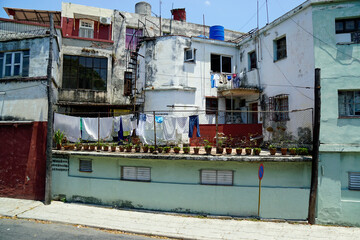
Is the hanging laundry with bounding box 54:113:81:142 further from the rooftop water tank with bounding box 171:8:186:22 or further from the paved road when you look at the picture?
the rooftop water tank with bounding box 171:8:186:22

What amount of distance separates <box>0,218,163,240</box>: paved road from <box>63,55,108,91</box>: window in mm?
10734

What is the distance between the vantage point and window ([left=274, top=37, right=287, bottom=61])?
43.2 feet

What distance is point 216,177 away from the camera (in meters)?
10.3

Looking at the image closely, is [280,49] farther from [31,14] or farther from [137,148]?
[31,14]

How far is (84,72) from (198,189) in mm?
13034

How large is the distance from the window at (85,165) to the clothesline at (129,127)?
1260 millimetres

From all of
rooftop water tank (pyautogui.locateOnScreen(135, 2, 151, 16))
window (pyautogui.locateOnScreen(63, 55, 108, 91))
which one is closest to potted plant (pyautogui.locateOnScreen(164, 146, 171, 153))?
window (pyautogui.locateOnScreen(63, 55, 108, 91))

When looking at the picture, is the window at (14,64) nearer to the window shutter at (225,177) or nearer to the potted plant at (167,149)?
the potted plant at (167,149)

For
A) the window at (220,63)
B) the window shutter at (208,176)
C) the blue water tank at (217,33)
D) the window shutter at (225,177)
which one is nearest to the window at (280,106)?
the window at (220,63)

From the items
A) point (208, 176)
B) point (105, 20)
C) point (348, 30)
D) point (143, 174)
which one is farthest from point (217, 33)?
point (143, 174)

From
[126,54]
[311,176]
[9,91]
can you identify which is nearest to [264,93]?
[311,176]

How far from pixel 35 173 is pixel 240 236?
1076 centimetres

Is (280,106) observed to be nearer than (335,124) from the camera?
No

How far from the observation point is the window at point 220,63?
16734mm
